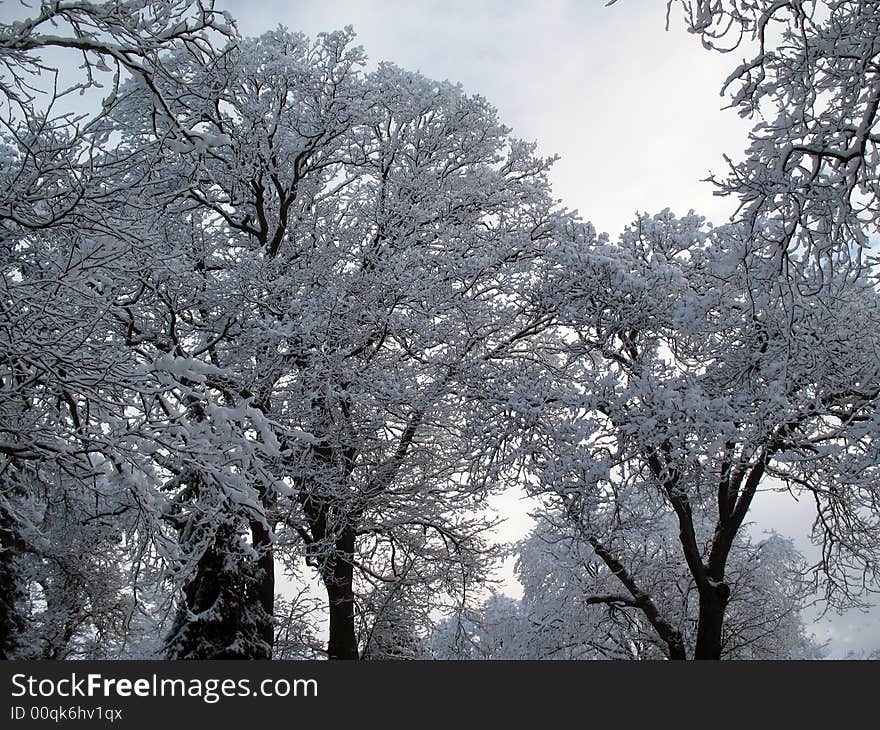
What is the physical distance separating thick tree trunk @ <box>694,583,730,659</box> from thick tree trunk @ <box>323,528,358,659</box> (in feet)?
17.7

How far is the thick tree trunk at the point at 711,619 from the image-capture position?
1135cm

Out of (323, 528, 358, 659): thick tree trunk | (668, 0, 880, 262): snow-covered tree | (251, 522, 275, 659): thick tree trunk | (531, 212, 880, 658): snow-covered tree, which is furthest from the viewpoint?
(323, 528, 358, 659): thick tree trunk

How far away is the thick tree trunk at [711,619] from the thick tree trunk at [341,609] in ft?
17.7

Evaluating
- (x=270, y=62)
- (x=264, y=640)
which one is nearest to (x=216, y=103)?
(x=270, y=62)

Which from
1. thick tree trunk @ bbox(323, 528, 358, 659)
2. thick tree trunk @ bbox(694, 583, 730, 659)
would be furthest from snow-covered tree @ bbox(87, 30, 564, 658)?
thick tree trunk @ bbox(694, 583, 730, 659)

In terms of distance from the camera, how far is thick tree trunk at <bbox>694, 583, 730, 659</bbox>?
11.4 metres

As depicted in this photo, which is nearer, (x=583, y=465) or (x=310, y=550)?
(x=583, y=465)

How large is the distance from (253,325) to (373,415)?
2389 millimetres

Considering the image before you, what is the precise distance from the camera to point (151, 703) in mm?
6180

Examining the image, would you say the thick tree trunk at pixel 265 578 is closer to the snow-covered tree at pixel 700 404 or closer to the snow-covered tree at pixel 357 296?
the snow-covered tree at pixel 357 296

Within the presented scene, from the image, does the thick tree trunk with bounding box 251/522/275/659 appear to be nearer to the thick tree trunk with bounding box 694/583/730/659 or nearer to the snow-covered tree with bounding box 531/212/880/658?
the snow-covered tree with bounding box 531/212/880/658

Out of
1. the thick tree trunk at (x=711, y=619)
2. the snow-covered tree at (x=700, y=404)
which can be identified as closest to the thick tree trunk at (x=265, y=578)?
the snow-covered tree at (x=700, y=404)

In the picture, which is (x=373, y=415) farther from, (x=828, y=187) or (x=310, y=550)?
(x=828, y=187)

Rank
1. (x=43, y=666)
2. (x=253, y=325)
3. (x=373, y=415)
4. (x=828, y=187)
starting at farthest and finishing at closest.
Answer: (x=373, y=415) → (x=253, y=325) → (x=43, y=666) → (x=828, y=187)
